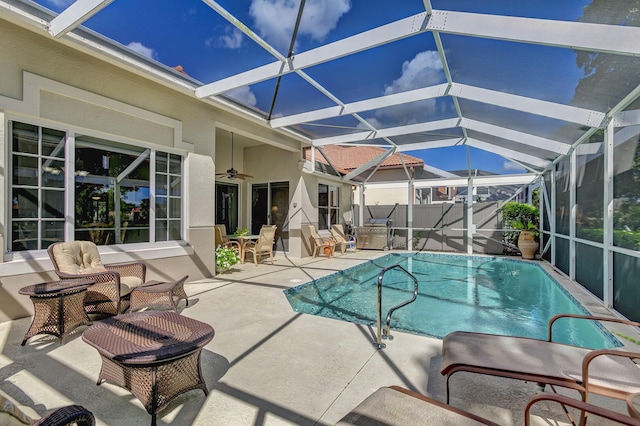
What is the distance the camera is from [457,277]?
8336 mm

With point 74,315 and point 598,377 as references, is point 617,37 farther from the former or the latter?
point 74,315

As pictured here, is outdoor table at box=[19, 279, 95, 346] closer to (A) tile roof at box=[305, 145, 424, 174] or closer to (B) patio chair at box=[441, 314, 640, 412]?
(B) patio chair at box=[441, 314, 640, 412]

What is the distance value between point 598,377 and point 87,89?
6.92 m

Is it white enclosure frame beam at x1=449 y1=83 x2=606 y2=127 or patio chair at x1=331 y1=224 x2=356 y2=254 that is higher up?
white enclosure frame beam at x1=449 y1=83 x2=606 y2=127

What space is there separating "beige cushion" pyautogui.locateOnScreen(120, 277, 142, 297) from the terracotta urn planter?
11.0 meters

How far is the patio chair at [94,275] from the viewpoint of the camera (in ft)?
12.9

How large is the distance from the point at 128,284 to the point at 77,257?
84 cm

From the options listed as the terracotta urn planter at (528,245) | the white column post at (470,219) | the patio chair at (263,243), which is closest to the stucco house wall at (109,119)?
the patio chair at (263,243)

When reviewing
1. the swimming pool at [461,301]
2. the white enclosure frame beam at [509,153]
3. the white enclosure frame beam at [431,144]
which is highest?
the white enclosure frame beam at [431,144]

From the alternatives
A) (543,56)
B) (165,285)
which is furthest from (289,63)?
(165,285)

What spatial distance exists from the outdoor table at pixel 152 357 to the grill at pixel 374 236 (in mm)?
10768

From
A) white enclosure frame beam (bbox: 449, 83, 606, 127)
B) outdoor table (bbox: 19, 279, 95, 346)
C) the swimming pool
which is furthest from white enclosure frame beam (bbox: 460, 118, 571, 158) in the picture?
outdoor table (bbox: 19, 279, 95, 346)

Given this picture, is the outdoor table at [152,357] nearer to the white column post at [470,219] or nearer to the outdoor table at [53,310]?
the outdoor table at [53,310]

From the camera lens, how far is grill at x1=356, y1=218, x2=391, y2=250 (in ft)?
42.2
